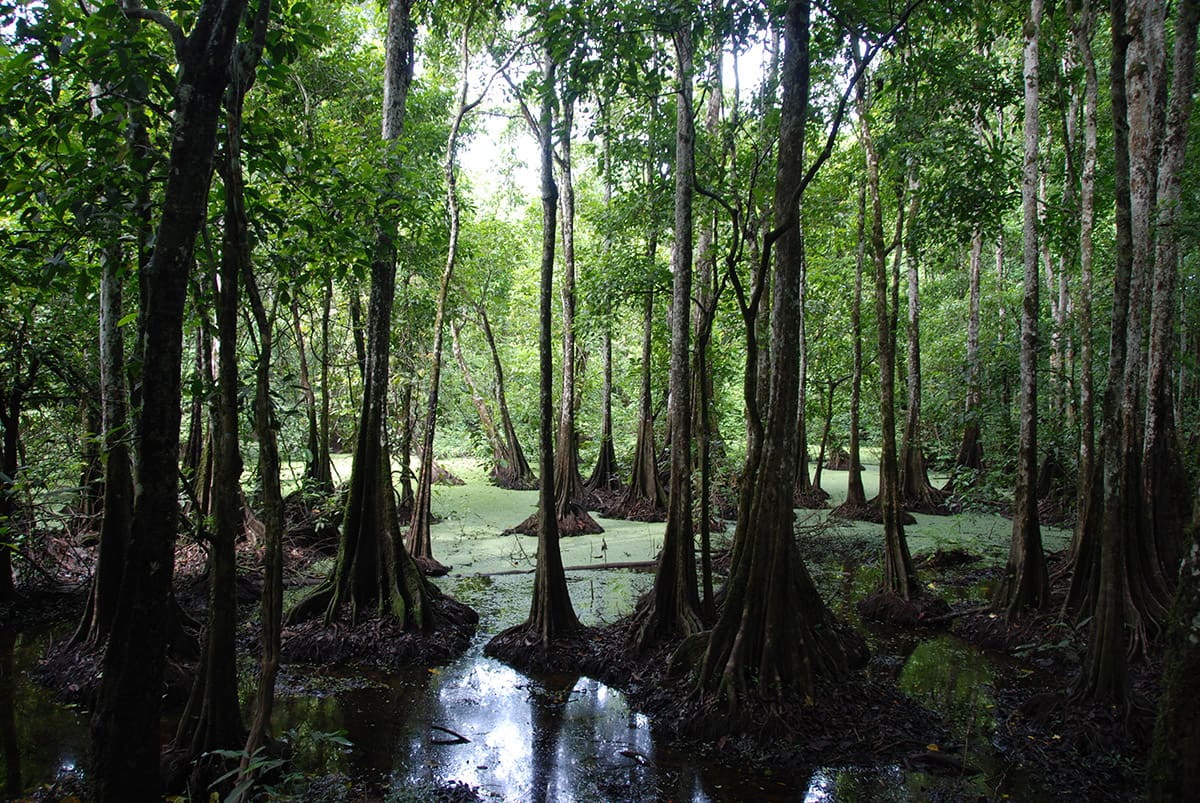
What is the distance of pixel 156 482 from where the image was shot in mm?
2730

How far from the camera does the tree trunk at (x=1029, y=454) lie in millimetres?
6152

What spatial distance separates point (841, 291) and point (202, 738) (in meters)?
13.8

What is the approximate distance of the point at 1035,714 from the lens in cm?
453

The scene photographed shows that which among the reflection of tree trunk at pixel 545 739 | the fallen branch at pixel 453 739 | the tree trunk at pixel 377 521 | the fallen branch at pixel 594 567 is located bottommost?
the reflection of tree trunk at pixel 545 739

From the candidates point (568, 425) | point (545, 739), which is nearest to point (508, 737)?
point (545, 739)

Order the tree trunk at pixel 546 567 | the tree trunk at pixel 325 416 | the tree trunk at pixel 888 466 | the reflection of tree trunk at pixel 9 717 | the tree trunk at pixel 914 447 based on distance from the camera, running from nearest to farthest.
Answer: the reflection of tree trunk at pixel 9 717, the tree trunk at pixel 546 567, the tree trunk at pixel 888 466, the tree trunk at pixel 325 416, the tree trunk at pixel 914 447

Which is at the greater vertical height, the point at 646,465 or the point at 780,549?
the point at 646,465

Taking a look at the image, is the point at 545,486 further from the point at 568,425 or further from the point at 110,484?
the point at 568,425

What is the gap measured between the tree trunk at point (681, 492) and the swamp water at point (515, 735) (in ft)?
2.32

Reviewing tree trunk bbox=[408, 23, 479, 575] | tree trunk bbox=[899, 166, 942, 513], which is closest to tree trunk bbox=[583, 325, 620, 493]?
tree trunk bbox=[899, 166, 942, 513]

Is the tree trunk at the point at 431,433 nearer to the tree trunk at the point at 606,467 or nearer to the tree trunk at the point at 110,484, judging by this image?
the tree trunk at the point at 110,484

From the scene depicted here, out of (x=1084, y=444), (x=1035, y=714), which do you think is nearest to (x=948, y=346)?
(x=1084, y=444)

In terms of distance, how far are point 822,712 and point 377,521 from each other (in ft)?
13.2

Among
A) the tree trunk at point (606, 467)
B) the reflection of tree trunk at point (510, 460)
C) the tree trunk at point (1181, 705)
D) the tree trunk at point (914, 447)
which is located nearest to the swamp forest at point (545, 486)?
the tree trunk at point (1181, 705)
